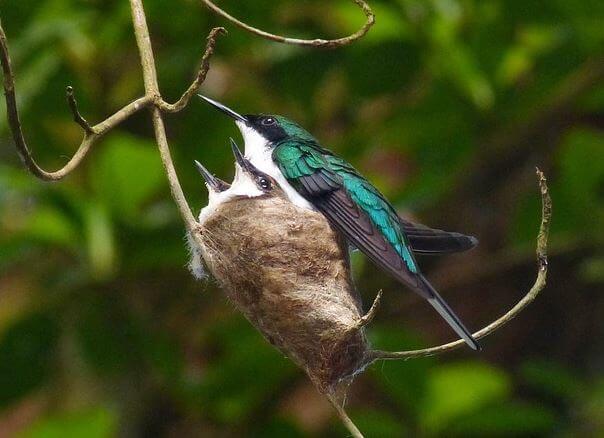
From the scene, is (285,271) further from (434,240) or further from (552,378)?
(552,378)

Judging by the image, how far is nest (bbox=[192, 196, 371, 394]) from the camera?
2559mm

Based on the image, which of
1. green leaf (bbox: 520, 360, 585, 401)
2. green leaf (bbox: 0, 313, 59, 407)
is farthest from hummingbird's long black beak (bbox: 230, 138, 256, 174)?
green leaf (bbox: 520, 360, 585, 401)

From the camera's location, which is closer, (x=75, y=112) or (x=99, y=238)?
(x=75, y=112)

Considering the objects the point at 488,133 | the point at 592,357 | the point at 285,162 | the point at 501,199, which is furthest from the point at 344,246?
the point at 592,357

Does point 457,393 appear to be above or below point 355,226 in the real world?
below

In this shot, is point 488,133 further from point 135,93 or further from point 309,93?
point 135,93

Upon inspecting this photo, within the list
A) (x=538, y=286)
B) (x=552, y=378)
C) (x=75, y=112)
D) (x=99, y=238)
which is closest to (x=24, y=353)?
(x=99, y=238)

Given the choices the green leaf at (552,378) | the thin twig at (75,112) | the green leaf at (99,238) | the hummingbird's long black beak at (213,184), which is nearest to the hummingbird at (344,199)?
the hummingbird's long black beak at (213,184)

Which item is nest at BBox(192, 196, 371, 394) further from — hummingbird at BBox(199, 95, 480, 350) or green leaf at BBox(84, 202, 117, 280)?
green leaf at BBox(84, 202, 117, 280)

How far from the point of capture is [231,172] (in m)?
4.30

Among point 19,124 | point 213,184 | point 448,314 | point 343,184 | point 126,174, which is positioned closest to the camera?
point 19,124

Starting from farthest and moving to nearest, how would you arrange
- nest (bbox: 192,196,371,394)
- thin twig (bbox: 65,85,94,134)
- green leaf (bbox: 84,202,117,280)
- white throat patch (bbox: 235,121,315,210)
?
green leaf (bbox: 84,202,117,280) → white throat patch (bbox: 235,121,315,210) → nest (bbox: 192,196,371,394) → thin twig (bbox: 65,85,94,134)

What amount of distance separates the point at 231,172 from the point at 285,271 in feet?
5.22

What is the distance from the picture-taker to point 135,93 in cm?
412
